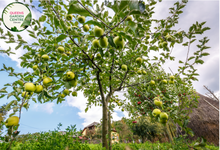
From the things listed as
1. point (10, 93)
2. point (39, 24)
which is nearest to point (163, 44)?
point (39, 24)

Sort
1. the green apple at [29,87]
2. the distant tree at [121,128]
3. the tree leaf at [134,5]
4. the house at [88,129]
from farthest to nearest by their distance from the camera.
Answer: the house at [88,129] < the distant tree at [121,128] < the green apple at [29,87] < the tree leaf at [134,5]

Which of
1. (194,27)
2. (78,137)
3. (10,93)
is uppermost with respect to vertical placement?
(194,27)

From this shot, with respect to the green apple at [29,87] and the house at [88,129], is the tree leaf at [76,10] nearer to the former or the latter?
the green apple at [29,87]

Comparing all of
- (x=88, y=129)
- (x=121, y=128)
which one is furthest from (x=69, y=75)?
(x=88, y=129)

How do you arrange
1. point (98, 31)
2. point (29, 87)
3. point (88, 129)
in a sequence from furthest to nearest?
point (88, 129) < point (29, 87) < point (98, 31)

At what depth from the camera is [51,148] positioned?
224cm

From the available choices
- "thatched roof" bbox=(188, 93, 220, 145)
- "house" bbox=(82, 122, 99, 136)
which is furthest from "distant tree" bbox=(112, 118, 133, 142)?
"thatched roof" bbox=(188, 93, 220, 145)

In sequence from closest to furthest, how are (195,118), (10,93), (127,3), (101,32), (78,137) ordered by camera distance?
(127,3) → (101,32) → (10,93) → (78,137) → (195,118)

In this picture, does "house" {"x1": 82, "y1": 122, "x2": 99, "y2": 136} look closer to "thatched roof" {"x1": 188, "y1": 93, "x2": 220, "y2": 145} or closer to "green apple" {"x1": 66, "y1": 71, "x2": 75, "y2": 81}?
"green apple" {"x1": 66, "y1": 71, "x2": 75, "y2": 81}

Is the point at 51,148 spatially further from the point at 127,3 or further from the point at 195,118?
the point at 195,118

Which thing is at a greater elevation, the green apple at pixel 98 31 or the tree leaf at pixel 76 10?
the green apple at pixel 98 31

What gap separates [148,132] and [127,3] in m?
16.0

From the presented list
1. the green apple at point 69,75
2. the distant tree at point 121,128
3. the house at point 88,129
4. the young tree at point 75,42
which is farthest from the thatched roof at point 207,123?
the green apple at point 69,75

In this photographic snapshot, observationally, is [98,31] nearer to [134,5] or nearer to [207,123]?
[134,5]
